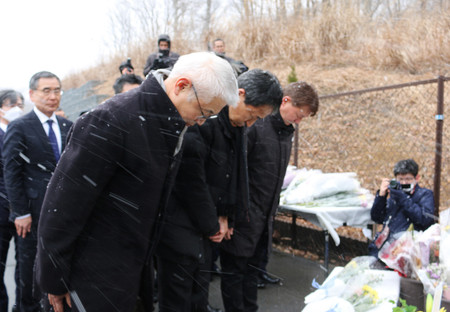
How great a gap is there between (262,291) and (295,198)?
122cm

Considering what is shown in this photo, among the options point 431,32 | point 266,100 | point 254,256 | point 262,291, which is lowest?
point 262,291

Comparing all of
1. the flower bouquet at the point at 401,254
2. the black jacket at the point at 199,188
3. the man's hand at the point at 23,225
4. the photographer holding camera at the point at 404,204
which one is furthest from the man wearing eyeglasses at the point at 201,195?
the photographer holding camera at the point at 404,204

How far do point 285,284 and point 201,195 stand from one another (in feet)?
9.00

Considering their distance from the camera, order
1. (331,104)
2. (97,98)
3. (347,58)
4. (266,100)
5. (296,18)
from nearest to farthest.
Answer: (266,100), (331,104), (347,58), (296,18), (97,98)

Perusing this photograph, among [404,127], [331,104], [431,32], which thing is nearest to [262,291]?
[404,127]

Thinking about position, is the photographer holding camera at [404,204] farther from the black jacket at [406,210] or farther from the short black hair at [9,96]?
the short black hair at [9,96]

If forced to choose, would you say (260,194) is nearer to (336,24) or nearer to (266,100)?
(266,100)

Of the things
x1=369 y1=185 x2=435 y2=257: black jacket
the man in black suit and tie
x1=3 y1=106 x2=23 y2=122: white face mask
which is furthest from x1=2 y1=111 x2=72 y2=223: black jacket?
x1=369 y1=185 x2=435 y2=257: black jacket

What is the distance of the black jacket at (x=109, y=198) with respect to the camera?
5.42 feet

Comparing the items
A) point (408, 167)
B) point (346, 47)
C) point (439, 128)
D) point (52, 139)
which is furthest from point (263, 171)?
point (346, 47)

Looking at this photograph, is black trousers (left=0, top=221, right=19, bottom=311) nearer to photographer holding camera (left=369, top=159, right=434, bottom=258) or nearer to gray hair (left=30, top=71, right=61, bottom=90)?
gray hair (left=30, top=71, right=61, bottom=90)

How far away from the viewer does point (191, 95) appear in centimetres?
178

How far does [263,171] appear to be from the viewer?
345cm

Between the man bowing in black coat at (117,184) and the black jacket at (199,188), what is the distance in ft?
2.03
